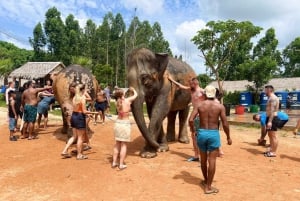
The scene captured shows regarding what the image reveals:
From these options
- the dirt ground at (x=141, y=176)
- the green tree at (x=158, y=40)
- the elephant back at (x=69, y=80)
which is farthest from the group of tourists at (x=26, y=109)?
the green tree at (x=158, y=40)

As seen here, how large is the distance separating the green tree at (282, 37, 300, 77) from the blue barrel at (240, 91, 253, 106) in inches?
903

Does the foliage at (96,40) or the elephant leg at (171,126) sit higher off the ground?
the foliage at (96,40)

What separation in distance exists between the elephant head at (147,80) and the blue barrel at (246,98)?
30.2 metres

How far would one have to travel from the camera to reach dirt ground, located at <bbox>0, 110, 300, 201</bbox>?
5973 mm

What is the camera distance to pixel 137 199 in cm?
575

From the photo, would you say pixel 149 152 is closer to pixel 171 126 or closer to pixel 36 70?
pixel 171 126

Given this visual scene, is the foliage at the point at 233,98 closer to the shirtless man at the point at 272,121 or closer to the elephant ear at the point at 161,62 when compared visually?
the shirtless man at the point at 272,121

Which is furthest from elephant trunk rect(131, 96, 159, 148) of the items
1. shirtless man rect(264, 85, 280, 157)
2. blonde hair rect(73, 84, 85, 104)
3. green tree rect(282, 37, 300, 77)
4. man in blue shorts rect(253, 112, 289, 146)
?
green tree rect(282, 37, 300, 77)

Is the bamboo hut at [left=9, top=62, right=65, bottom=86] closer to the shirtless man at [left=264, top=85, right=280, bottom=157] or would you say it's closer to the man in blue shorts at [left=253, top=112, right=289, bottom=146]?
the man in blue shorts at [left=253, top=112, right=289, bottom=146]

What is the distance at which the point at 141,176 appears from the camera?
6906 mm

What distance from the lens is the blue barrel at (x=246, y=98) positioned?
37312 mm

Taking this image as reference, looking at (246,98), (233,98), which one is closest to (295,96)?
(246,98)

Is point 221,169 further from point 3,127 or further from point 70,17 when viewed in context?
point 70,17

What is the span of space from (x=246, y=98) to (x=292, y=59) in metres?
26.3
